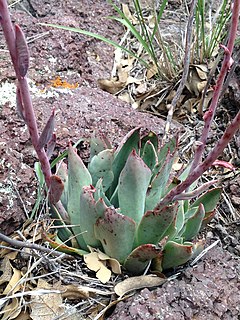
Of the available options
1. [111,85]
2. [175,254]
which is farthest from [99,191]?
[111,85]

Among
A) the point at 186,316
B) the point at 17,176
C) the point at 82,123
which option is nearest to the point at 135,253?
the point at 186,316

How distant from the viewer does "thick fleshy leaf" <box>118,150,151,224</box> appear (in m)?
1.31

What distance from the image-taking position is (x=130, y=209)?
4.52 feet

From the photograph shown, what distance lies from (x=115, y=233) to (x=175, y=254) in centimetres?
19

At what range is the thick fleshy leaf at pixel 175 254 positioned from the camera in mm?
1321

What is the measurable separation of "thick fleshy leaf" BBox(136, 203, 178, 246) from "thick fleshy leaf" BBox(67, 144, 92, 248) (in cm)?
19

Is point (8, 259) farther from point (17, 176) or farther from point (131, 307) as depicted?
point (131, 307)

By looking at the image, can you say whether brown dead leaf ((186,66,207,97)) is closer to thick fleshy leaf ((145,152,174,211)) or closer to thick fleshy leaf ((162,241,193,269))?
thick fleshy leaf ((145,152,174,211))

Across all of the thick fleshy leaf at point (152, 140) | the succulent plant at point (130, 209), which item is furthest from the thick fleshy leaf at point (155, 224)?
the thick fleshy leaf at point (152, 140)

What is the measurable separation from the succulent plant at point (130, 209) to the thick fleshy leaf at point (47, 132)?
15 cm

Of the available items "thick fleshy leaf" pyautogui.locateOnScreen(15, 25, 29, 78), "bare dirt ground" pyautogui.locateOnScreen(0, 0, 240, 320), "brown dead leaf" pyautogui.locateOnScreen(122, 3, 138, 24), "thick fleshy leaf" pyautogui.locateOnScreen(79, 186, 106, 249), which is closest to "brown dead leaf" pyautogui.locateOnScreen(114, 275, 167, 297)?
"bare dirt ground" pyautogui.locateOnScreen(0, 0, 240, 320)

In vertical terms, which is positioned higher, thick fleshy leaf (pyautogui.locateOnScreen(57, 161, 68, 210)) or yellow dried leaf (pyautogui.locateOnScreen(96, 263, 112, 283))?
thick fleshy leaf (pyautogui.locateOnScreen(57, 161, 68, 210))

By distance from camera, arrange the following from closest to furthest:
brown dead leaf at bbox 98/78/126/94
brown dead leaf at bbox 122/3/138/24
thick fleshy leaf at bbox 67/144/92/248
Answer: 1. thick fleshy leaf at bbox 67/144/92/248
2. brown dead leaf at bbox 98/78/126/94
3. brown dead leaf at bbox 122/3/138/24

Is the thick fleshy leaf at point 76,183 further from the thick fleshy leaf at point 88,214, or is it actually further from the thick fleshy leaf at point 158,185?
the thick fleshy leaf at point 158,185
